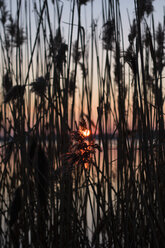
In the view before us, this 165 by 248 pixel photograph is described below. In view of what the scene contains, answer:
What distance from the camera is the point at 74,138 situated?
68 centimetres

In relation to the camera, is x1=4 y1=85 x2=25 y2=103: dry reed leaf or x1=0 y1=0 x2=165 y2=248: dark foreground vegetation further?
x1=4 y1=85 x2=25 y2=103: dry reed leaf

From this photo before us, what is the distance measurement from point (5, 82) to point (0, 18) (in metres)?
0.39

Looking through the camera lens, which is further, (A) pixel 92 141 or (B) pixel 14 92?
(B) pixel 14 92

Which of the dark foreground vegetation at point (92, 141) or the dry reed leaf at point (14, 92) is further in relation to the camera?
the dry reed leaf at point (14, 92)

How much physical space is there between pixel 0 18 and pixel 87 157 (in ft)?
4.32

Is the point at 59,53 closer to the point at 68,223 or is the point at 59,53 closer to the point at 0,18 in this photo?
the point at 68,223

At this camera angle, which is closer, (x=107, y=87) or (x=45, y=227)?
(x=107, y=87)

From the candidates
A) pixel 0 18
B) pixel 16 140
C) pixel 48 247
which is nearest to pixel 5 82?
pixel 0 18

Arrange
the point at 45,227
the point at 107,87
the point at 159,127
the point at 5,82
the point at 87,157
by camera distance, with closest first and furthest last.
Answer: the point at 87,157 < the point at 159,127 < the point at 107,87 < the point at 45,227 < the point at 5,82

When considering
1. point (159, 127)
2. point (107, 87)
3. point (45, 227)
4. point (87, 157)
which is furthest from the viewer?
point (45, 227)

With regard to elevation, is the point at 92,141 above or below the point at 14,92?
below

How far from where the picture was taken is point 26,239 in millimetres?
1188

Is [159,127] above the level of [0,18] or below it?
below

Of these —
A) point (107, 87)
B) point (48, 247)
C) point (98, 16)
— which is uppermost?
point (98, 16)
